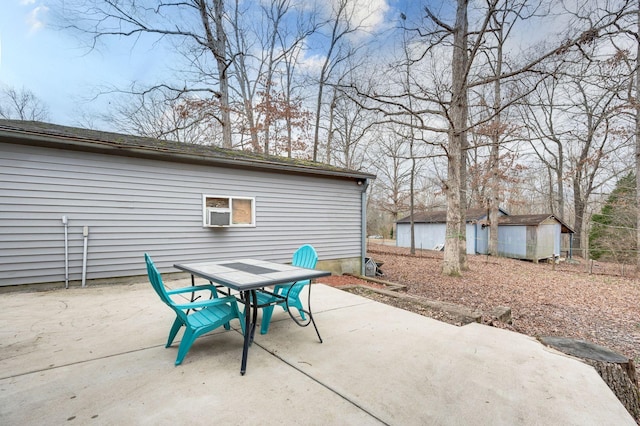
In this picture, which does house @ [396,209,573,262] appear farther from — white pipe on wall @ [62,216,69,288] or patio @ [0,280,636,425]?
white pipe on wall @ [62,216,69,288]

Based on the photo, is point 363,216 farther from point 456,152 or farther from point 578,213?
point 578,213

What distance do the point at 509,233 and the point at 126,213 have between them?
63.7 ft

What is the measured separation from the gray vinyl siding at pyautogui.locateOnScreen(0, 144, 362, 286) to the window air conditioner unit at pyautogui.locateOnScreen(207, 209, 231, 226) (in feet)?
0.66

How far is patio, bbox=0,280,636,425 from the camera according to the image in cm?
177

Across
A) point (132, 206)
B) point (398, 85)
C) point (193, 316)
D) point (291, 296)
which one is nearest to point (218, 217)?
point (132, 206)

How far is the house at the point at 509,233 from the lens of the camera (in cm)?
1619

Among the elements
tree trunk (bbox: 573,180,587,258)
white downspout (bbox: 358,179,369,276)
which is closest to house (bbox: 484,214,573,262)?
tree trunk (bbox: 573,180,587,258)

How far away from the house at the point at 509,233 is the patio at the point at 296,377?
53.4ft

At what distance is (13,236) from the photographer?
4.57m

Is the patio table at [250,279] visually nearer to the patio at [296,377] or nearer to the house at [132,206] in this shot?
the patio at [296,377]

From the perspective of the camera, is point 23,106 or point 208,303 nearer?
point 208,303

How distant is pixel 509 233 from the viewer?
17391mm

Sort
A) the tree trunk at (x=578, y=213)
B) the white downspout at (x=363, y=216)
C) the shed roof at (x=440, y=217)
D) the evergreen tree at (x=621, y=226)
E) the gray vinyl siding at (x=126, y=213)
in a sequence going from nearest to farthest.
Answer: the gray vinyl siding at (x=126, y=213)
the white downspout at (x=363, y=216)
the evergreen tree at (x=621, y=226)
the tree trunk at (x=578, y=213)
the shed roof at (x=440, y=217)

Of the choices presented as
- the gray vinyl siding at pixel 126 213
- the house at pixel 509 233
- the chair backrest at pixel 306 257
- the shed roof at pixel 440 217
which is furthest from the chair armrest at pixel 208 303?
the shed roof at pixel 440 217
